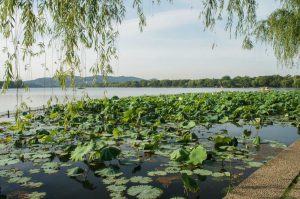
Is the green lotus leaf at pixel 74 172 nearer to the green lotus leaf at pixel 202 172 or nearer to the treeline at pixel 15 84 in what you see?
the green lotus leaf at pixel 202 172

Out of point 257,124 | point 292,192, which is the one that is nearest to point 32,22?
point 292,192

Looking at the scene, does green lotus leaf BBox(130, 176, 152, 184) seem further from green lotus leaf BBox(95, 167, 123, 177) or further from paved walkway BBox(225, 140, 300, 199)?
paved walkway BBox(225, 140, 300, 199)

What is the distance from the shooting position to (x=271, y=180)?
134 inches

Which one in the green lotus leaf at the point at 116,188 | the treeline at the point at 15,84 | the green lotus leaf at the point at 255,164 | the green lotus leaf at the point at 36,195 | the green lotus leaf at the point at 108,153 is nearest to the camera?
the treeline at the point at 15,84

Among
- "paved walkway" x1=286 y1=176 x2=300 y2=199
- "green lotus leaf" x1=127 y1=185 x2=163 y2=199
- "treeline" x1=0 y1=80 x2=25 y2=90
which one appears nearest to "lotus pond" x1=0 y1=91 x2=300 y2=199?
"green lotus leaf" x1=127 y1=185 x2=163 y2=199

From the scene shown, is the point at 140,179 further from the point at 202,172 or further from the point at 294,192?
the point at 294,192

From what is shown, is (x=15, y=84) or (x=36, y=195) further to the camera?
(x=36, y=195)

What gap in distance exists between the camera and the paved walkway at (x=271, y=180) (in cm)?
302

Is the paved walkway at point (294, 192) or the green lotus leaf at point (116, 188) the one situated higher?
the paved walkway at point (294, 192)

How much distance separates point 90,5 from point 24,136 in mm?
4292

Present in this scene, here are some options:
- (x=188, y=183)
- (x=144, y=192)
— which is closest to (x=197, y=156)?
(x=188, y=183)

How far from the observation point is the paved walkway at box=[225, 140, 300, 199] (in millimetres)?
3018

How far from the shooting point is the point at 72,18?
2.83 metres

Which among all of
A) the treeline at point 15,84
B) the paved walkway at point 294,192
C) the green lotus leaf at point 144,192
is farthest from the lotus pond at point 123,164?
the paved walkway at point 294,192
